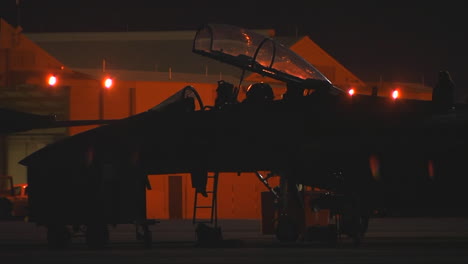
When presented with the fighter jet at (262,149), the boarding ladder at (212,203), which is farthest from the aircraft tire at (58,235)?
the boarding ladder at (212,203)

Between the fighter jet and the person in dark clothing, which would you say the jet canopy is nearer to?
the fighter jet

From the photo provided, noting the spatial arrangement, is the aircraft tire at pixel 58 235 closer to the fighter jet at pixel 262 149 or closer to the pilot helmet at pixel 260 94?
the fighter jet at pixel 262 149

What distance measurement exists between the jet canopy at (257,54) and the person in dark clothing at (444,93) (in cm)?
185

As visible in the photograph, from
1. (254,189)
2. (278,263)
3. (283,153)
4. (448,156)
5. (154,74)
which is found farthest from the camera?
(154,74)

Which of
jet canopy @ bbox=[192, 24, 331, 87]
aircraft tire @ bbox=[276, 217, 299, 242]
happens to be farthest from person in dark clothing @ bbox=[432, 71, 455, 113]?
aircraft tire @ bbox=[276, 217, 299, 242]

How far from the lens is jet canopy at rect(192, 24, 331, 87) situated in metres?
16.0

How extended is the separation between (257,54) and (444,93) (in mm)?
2982

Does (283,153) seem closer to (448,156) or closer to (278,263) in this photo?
(448,156)

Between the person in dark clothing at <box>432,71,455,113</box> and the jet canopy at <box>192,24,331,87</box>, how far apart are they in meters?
1.85

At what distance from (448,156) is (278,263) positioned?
11.1 ft

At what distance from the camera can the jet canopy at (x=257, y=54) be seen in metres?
16.0

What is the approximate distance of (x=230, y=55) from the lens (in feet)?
53.4

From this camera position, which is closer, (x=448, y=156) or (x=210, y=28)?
(x=448, y=156)

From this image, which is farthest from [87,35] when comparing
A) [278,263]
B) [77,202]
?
Answer: [278,263]
